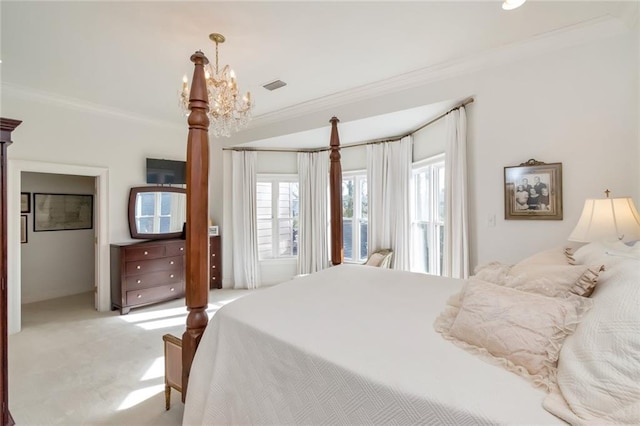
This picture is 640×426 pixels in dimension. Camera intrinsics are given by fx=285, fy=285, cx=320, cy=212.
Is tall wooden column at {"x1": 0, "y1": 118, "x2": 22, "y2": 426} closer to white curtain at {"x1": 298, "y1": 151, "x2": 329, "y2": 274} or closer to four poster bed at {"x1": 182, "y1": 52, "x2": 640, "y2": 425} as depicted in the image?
four poster bed at {"x1": 182, "y1": 52, "x2": 640, "y2": 425}

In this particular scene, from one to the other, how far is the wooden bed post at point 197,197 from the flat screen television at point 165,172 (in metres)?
3.00

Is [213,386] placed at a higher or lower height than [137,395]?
higher

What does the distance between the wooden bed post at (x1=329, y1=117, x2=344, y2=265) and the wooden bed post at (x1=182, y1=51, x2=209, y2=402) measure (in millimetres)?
1317

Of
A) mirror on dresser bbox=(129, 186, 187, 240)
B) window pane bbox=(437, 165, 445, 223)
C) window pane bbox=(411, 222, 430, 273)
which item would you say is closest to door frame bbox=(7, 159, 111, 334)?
mirror on dresser bbox=(129, 186, 187, 240)

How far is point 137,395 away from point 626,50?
4.27 m

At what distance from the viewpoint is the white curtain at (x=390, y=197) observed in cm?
394

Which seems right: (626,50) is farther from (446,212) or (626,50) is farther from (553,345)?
(553,345)

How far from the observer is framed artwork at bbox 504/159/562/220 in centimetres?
225

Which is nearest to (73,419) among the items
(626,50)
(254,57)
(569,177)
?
(254,57)

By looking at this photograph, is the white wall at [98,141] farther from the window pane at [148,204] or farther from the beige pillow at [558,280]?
the beige pillow at [558,280]

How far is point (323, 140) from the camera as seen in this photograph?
4367 mm

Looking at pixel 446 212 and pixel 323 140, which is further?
pixel 323 140

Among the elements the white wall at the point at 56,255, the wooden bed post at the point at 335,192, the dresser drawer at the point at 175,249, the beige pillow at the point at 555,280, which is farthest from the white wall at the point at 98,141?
the beige pillow at the point at 555,280

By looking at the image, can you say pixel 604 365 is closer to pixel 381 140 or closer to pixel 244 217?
pixel 381 140
